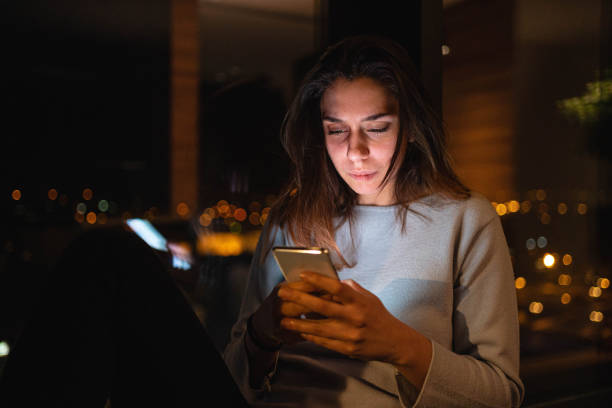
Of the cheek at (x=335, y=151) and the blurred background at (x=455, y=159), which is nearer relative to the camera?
the cheek at (x=335, y=151)

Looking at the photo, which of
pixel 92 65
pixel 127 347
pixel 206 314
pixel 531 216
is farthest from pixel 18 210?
pixel 531 216

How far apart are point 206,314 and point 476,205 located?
4.20 feet

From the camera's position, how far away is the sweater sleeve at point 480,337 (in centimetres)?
81

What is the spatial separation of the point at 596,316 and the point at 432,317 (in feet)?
4.80

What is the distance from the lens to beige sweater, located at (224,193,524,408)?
2.77 feet

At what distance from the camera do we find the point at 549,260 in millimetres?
2076

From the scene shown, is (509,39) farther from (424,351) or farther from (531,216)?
(424,351)

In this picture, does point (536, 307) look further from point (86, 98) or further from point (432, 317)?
point (86, 98)

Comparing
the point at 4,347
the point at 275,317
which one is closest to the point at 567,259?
the point at 275,317

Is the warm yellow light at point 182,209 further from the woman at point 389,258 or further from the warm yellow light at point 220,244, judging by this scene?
the woman at point 389,258

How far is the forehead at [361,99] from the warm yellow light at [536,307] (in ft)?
5.17

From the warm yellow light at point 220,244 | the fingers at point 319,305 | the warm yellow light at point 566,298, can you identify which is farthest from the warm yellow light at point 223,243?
the warm yellow light at point 566,298

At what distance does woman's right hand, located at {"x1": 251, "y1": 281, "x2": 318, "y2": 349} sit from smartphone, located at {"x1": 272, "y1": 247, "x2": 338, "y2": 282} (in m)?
0.02

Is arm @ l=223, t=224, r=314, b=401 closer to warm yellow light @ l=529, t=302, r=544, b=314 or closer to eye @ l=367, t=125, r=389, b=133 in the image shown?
eye @ l=367, t=125, r=389, b=133
